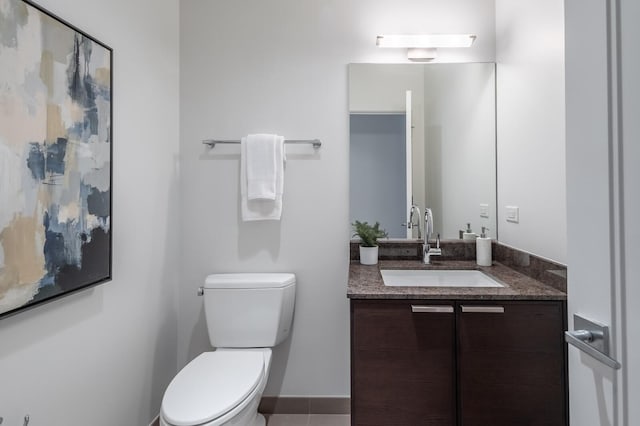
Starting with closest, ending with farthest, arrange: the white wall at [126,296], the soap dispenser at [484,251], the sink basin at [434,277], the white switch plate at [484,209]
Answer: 1. the white wall at [126,296]
2. the sink basin at [434,277]
3. the soap dispenser at [484,251]
4. the white switch plate at [484,209]

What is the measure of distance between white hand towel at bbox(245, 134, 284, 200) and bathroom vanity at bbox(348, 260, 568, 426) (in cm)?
81

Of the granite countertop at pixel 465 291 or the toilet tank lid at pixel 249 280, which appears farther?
the toilet tank lid at pixel 249 280

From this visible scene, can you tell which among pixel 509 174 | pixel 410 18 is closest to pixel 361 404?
pixel 509 174

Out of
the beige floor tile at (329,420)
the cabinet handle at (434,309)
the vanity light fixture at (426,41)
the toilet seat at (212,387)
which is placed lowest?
the beige floor tile at (329,420)

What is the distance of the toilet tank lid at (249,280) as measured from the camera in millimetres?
1902

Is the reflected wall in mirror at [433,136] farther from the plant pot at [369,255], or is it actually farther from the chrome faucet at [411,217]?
the plant pot at [369,255]

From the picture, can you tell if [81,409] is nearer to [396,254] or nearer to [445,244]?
[396,254]

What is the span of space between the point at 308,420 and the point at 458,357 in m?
1.04

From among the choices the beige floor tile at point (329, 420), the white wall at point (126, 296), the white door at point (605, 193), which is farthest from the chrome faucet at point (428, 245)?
the white wall at point (126, 296)

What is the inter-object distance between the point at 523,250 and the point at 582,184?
1.20 m

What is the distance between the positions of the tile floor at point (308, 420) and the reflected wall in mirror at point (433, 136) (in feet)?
3.64

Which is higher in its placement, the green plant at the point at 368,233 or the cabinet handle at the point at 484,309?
the green plant at the point at 368,233

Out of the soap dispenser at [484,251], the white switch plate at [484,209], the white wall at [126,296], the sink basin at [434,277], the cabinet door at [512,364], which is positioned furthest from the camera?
the white switch plate at [484,209]

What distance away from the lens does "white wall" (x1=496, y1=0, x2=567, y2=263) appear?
1.49m
